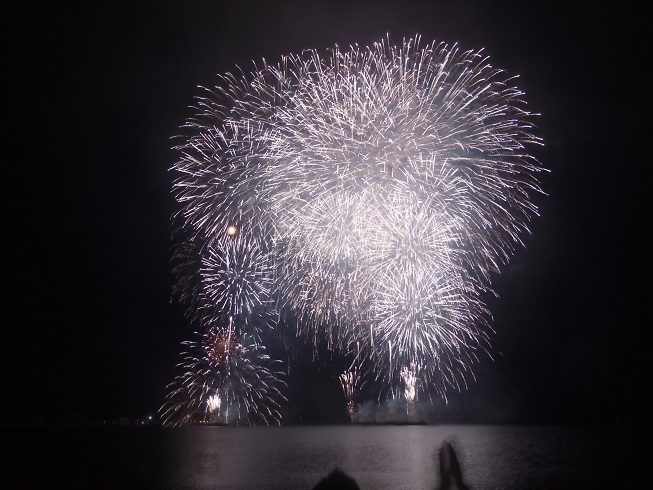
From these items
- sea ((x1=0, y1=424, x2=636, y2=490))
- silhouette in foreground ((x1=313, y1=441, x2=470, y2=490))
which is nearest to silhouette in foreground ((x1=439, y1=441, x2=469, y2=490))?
silhouette in foreground ((x1=313, y1=441, x2=470, y2=490))

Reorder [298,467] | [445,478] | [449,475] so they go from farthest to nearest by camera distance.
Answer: [298,467] → [449,475] → [445,478]

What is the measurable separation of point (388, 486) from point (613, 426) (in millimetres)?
46708

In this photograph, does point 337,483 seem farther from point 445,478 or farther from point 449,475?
point 449,475

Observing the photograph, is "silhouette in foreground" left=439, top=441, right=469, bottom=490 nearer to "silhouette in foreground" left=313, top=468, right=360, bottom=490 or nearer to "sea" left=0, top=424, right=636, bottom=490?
"sea" left=0, top=424, right=636, bottom=490

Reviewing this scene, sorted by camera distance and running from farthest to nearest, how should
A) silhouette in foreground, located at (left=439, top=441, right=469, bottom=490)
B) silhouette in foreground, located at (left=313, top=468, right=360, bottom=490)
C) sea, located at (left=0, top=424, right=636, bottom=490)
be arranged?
sea, located at (left=0, top=424, right=636, bottom=490), silhouette in foreground, located at (left=439, top=441, right=469, bottom=490), silhouette in foreground, located at (left=313, top=468, right=360, bottom=490)

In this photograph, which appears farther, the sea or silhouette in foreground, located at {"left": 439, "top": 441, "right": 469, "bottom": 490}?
the sea

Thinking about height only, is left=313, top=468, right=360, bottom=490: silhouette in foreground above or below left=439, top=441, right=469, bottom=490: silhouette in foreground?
above

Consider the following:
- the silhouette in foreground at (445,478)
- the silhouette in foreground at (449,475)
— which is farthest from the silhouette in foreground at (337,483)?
the silhouette in foreground at (449,475)

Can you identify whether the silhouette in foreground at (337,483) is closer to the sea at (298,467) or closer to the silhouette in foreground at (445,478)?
the silhouette in foreground at (445,478)

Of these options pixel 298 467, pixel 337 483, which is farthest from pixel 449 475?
pixel 337 483

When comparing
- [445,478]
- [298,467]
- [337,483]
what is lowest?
[298,467]

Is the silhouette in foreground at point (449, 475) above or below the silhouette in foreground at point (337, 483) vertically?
below

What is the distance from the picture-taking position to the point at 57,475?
18766 mm

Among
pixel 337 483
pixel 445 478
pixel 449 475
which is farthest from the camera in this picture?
pixel 449 475
